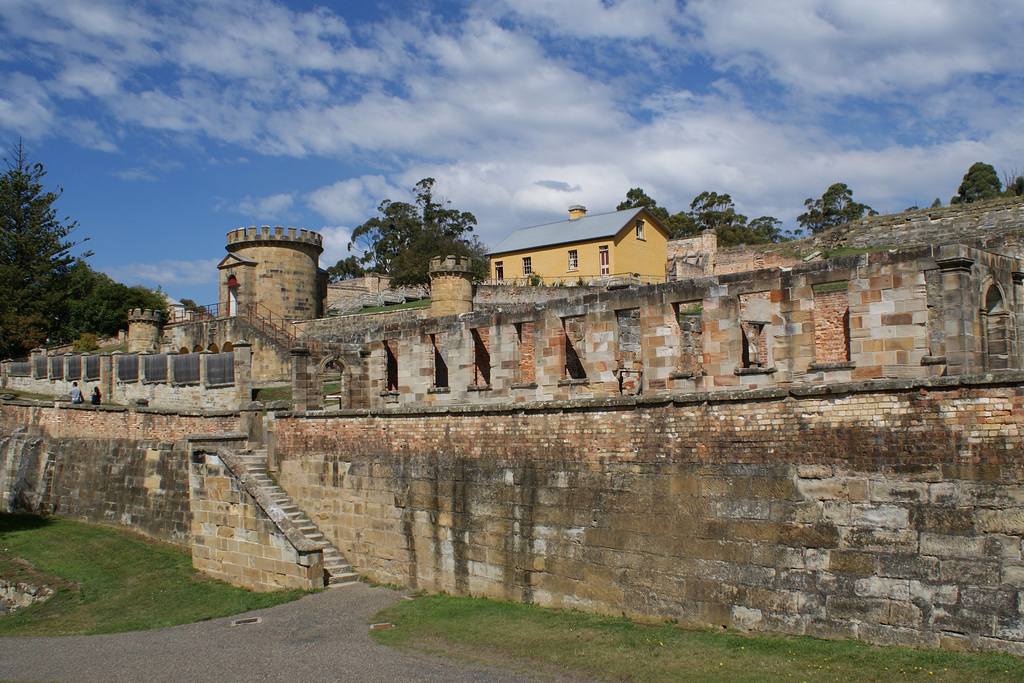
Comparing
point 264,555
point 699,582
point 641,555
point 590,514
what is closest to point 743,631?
point 699,582

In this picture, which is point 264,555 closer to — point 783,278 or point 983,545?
point 783,278

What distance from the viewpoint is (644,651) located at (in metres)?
9.86

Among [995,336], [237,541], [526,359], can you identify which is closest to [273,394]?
[237,541]

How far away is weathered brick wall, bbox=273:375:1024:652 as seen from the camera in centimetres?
837

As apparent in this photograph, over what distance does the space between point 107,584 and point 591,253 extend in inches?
1149

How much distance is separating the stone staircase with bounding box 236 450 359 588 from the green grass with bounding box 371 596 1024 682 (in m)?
2.97

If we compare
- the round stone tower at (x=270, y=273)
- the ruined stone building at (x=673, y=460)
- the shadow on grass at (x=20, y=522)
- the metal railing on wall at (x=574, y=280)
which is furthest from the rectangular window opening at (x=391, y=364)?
the round stone tower at (x=270, y=273)

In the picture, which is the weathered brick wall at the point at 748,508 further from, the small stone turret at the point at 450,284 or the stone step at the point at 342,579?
the small stone turret at the point at 450,284

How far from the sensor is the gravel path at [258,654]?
1098cm

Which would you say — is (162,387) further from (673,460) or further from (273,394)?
(673,460)

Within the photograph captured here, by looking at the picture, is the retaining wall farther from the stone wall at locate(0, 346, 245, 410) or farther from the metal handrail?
the metal handrail

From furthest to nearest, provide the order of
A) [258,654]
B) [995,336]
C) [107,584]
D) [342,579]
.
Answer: [107,584] → [342,579] → [258,654] → [995,336]

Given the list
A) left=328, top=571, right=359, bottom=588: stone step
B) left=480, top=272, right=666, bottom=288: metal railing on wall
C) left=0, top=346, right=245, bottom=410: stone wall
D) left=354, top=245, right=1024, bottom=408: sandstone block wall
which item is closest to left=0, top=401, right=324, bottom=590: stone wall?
left=328, top=571, right=359, bottom=588: stone step

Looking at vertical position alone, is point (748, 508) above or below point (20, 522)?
above
